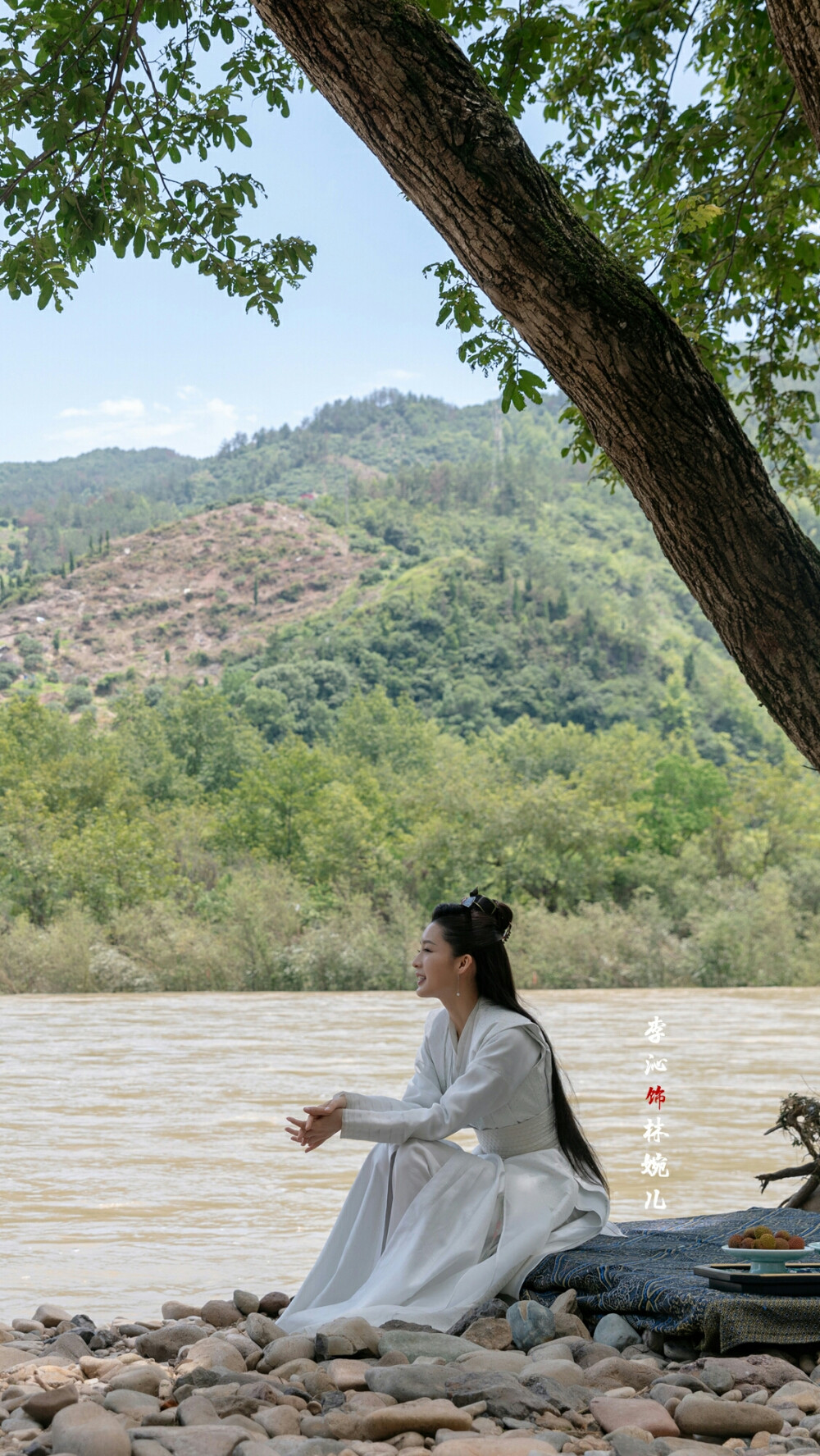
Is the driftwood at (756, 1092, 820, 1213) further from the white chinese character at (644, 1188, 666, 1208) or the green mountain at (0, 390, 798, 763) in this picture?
the green mountain at (0, 390, 798, 763)

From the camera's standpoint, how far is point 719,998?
2127 cm

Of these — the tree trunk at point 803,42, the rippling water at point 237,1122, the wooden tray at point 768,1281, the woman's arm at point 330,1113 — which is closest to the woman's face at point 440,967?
the woman's arm at point 330,1113

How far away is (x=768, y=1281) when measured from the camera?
313 centimetres

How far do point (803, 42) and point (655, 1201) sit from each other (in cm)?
581

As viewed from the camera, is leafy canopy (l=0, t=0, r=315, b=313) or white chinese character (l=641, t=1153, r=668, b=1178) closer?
leafy canopy (l=0, t=0, r=315, b=313)

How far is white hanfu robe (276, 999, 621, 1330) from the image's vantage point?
10.9ft

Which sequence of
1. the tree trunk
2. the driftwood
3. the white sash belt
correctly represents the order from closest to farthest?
the tree trunk < the white sash belt < the driftwood

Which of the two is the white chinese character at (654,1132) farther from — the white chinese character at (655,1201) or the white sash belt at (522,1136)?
the white sash belt at (522,1136)

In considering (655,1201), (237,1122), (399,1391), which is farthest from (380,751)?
(399,1391)

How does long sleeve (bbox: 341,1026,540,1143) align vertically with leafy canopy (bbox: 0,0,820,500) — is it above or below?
below

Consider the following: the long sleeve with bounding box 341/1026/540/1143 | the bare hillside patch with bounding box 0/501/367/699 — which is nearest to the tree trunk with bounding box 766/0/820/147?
the long sleeve with bounding box 341/1026/540/1143

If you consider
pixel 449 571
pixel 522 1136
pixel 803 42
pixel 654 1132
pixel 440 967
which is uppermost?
pixel 449 571

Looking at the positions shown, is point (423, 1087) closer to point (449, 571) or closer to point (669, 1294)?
point (669, 1294)

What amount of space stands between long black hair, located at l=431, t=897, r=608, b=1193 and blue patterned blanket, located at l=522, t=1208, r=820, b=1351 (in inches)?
11.0
